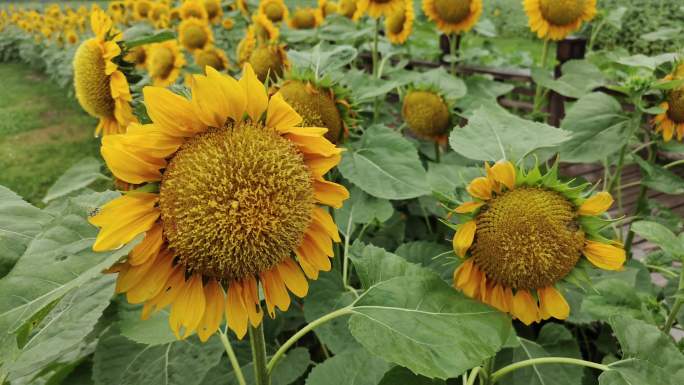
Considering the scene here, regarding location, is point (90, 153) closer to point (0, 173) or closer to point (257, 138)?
point (0, 173)

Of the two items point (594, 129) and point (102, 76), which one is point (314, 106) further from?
point (594, 129)

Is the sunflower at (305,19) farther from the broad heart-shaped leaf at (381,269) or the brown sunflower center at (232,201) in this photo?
the brown sunflower center at (232,201)

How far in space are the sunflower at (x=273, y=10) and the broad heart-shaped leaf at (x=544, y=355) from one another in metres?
2.19

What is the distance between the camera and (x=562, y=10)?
1778mm

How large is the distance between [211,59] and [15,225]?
6.81 feet

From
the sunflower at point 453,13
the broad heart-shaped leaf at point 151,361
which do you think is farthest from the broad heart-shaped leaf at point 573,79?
the broad heart-shaped leaf at point 151,361

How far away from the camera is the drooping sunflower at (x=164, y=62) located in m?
2.17

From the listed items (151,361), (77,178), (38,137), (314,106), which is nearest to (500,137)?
(314,106)

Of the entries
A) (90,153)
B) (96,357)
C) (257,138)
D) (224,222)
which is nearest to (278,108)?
(257,138)

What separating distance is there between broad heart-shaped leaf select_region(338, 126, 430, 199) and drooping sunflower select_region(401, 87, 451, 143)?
0.77 ft

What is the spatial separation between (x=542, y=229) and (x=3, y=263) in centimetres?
64

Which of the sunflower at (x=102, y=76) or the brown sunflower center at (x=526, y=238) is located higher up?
the sunflower at (x=102, y=76)

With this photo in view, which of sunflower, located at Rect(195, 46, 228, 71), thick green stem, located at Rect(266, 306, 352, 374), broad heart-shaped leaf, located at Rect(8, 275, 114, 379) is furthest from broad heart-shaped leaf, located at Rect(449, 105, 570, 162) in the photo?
sunflower, located at Rect(195, 46, 228, 71)

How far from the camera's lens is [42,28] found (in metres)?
6.39
